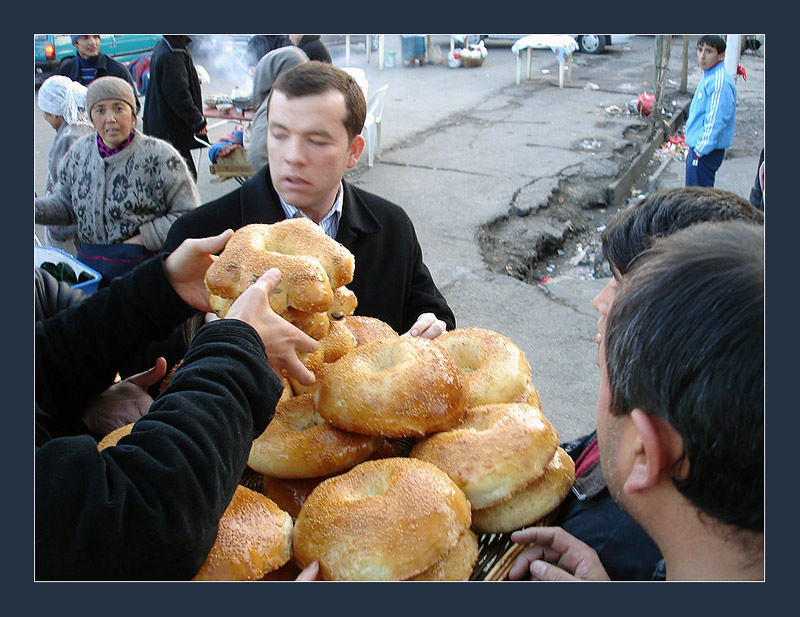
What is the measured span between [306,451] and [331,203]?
1341 mm

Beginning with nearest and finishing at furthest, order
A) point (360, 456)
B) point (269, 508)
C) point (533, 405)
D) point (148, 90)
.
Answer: point (269, 508), point (360, 456), point (533, 405), point (148, 90)

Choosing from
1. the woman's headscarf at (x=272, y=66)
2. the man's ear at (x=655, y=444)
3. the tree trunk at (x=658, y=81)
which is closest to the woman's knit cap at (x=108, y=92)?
the woman's headscarf at (x=272, y=66)

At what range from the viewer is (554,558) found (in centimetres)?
160

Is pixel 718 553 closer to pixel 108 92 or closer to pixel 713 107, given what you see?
pixel 108 92

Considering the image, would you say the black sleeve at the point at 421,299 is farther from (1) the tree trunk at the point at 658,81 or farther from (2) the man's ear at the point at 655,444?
(1) the tree trunk at the point at 658,81

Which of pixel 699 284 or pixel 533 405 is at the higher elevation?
pixel 699 284

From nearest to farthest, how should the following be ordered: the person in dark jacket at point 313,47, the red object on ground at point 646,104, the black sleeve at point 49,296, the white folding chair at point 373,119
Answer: the black sleeve at point 49,296 < the person in dark jacket at point 313,47 < the white folding chair at point 373,119 < the red object on ground at point 646,104

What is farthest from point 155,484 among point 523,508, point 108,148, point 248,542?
point 108,148

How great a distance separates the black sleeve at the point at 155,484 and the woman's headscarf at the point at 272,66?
432 centimetres

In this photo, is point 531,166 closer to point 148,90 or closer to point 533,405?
point 148,90

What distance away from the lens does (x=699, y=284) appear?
1.08 m

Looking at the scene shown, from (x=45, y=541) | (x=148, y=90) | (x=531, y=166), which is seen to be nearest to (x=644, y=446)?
(x=45, y=541)

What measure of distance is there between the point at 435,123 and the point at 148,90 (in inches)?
291

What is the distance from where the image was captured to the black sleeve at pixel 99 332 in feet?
6.09
